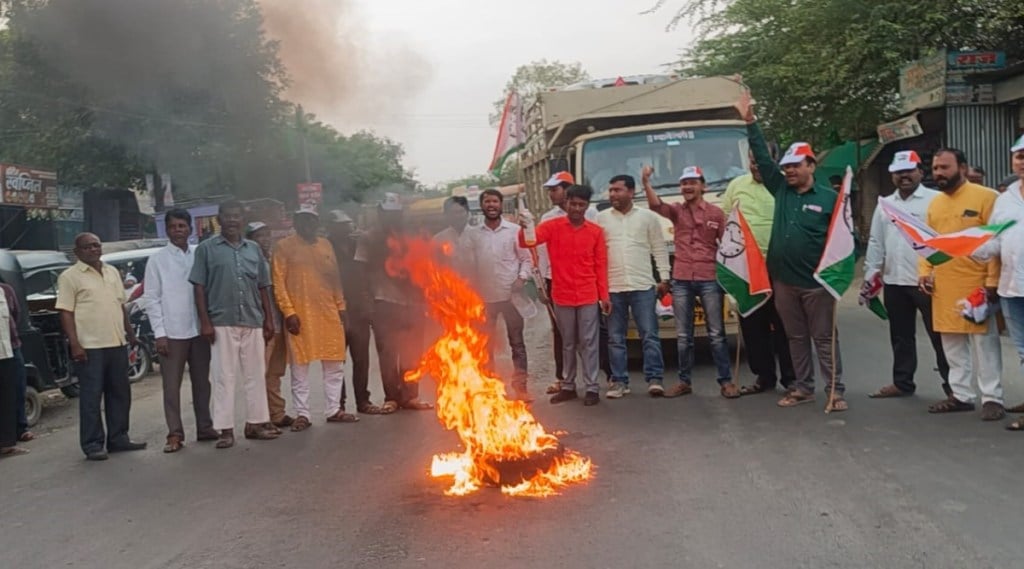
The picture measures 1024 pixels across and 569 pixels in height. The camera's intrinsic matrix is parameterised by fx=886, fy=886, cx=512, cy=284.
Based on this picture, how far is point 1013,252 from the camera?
19.3ft

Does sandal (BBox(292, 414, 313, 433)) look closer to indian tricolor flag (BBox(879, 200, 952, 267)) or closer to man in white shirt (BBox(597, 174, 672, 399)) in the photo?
man in white shirt (BBox(597, 174, 672, 399))

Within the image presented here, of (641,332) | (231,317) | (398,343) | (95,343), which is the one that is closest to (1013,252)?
(641,332)

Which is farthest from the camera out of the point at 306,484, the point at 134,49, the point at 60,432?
the point at 134,49

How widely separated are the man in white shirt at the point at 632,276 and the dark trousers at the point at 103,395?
13.2 ft

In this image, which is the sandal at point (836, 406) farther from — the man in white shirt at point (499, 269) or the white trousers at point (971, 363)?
the man in white shirt at point (499, 269)

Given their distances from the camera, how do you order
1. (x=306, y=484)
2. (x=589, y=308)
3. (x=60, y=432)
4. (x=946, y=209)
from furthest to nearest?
(x=60, y=432)
(x=589, y=308)
(x=946, y=209)
(x=306, y=484)

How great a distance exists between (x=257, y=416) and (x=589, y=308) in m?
2.90

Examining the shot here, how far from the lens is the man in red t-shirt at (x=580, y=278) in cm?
759

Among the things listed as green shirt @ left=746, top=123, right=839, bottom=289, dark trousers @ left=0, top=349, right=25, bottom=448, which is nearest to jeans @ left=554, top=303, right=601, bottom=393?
green shirt @ left=746, top=123, right=839, bottom=289

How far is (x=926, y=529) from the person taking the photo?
4188mm

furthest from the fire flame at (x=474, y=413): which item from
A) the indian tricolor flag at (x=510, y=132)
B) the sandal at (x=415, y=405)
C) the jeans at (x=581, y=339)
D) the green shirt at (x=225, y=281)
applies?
the indian tricolor flag at (x=510, y=132)

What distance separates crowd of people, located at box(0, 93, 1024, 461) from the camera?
21.3ft

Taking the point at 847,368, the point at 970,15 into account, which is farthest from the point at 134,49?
the point at 970,15

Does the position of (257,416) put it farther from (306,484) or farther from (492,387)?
(492,387)
